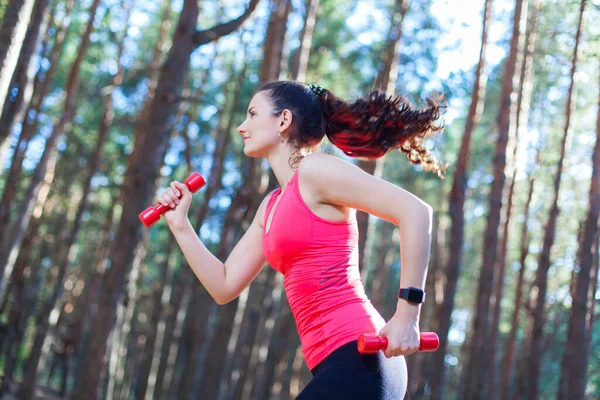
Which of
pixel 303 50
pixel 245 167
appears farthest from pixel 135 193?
→ pixel 245 167

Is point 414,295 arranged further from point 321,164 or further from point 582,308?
point 582,308

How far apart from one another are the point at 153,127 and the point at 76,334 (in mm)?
16801

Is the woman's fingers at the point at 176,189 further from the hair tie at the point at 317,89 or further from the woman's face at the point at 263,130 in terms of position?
the hair tie at the point at 317,89

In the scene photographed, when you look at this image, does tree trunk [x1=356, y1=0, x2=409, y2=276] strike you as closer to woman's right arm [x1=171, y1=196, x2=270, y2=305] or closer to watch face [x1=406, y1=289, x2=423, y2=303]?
woman's right arm [x1=171, y1=196, x2=270, y2=305]

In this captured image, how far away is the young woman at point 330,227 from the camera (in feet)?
8.52

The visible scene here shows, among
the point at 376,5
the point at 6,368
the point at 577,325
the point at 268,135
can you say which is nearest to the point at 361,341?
the point at 268,135

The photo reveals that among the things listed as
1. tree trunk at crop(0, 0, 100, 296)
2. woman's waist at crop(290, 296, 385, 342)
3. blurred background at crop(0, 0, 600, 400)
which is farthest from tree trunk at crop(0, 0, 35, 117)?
tree trunk at crop(0, 0, 100, 296)

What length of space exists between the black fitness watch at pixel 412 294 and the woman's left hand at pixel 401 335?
47mm

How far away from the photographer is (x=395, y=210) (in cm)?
265

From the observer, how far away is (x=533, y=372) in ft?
63.0

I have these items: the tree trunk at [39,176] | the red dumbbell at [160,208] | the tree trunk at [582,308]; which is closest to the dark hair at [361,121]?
the red dumbbell at [160,208]

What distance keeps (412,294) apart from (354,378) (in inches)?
13.4

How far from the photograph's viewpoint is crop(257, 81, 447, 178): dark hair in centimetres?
311

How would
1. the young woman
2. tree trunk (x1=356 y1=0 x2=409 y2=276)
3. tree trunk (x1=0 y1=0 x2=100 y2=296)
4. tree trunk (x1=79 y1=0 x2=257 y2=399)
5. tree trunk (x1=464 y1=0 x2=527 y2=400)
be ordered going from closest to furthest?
the young woman < tree trunk (x1=79 y1=0 x2=257 y2=399) < tree trunk (x1=0 y1=0 x2=100 y2=296) < tree trunk (x1=356 y1=0 x2=409 y2=276) < tree trunk (x1=464 y1=0 x2=527 y2=400)
